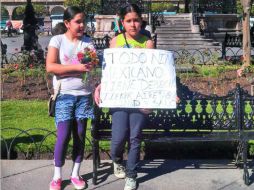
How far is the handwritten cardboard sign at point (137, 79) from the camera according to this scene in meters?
4.95

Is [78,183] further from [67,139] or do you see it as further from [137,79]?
[137,79]

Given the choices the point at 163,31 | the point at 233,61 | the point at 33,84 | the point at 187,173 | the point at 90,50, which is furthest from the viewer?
the point at 163,31

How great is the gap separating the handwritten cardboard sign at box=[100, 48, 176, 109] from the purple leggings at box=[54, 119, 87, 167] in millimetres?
314

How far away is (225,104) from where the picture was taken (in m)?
5.77

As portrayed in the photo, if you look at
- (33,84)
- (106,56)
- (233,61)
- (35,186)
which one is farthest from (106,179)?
(233,61)

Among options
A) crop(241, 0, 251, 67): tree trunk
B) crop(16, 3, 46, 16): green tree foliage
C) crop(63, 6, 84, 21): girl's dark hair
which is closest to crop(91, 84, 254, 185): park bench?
crop(63, 6, 84, 21): girl's dark hair

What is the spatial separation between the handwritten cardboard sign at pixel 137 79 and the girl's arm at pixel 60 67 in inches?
14.6

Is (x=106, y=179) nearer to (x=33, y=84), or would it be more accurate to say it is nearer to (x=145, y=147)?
(x=145, y=147)

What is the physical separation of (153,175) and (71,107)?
1.24 meters

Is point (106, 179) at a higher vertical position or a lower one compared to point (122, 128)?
lower

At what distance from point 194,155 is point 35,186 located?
1998 millimetres

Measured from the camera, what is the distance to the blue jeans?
4.89m

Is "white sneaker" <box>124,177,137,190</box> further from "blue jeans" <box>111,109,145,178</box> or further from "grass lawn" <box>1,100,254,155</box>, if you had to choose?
"grass lawn" <box>1,100,254,155</box>

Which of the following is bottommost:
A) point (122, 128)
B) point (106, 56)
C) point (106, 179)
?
point (106, 179)
